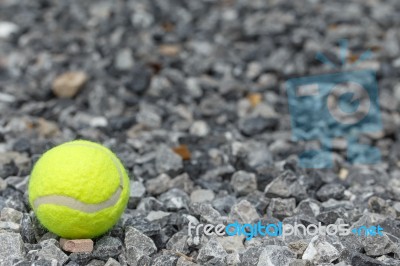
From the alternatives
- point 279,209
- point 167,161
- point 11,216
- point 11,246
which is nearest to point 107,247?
point 11,246

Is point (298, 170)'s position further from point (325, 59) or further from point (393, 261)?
point (325, 59)

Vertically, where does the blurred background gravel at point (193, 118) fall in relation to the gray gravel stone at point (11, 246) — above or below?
below

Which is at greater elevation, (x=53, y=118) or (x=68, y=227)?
(x=68, y=227)

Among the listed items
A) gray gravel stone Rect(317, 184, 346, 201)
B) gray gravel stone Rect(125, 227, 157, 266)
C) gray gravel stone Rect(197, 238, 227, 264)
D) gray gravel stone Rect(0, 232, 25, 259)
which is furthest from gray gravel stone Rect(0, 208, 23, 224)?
gray gravel stone Rect(317, 184, 346, 201)

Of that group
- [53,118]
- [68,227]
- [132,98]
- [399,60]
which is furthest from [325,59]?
[68,227]

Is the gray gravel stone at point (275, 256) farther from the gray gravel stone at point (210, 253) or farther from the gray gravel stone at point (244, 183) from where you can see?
the gray gravel stone at point (244, 183)

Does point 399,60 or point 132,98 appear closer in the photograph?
point 132,98

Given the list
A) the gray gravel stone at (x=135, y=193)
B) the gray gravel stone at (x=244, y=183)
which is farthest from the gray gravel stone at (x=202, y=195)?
the gray gravel stone at (x=135, y=193)
